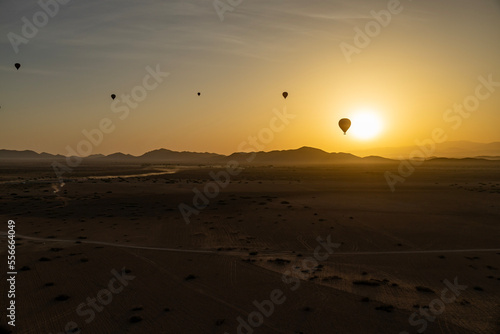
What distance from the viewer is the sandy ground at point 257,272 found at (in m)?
9.59

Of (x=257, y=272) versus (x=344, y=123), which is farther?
(x=344, y=123)

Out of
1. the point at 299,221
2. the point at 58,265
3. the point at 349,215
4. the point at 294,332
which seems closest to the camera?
the point at 294,332

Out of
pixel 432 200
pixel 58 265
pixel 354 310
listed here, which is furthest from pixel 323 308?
pixel 432 200

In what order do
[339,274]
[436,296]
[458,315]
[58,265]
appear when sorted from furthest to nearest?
[58,265], [339,274], [436,296], [458,315]

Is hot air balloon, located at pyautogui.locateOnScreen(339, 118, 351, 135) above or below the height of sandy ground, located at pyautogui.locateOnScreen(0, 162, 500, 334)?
above

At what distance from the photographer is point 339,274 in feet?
42.9

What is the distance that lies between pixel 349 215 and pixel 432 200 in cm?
1295

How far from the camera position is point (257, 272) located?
43.5ft

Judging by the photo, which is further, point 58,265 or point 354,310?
point 58,265

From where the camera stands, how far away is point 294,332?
9031 mm

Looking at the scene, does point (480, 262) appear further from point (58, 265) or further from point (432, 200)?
point (432, 200)

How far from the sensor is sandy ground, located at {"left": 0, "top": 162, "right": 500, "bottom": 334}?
959 centimetres

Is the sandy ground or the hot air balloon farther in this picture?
the hot air balloon

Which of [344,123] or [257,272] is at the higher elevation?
[344,123]
